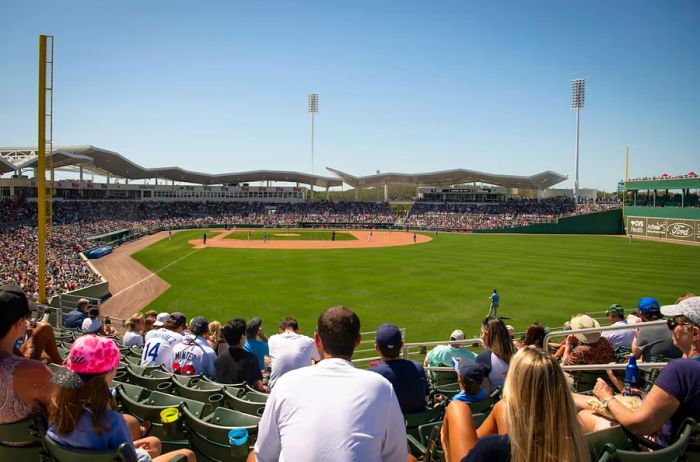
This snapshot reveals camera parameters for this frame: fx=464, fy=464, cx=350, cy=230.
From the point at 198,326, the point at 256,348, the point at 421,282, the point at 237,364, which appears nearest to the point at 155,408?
the point at 237,364

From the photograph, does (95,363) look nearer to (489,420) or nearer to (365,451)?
(365,451)

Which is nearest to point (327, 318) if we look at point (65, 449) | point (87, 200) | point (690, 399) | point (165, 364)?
point (65, 449)

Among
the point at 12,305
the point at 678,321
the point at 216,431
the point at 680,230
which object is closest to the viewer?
the point at 12,305

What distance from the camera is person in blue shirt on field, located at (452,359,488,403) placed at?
4.11 meters

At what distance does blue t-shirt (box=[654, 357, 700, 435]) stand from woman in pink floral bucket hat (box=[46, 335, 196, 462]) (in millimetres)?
3693

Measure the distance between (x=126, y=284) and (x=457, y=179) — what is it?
212ft

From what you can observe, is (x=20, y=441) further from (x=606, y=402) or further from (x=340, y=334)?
(x=606, y=402)

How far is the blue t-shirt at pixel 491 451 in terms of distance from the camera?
250 cm

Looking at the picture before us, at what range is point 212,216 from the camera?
7919 centimetres

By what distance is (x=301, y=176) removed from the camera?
85438 mm

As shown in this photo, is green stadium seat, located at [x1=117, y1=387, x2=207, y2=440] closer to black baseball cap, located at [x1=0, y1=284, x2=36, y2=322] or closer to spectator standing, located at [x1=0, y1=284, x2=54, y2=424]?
spectator standing, located at [x1=0, y1=284, x2=54, y2=424]

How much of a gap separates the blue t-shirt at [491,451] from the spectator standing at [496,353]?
2.86m

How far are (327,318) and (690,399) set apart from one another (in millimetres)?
2643

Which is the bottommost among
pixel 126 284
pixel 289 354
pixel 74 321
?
pixel 126 284
